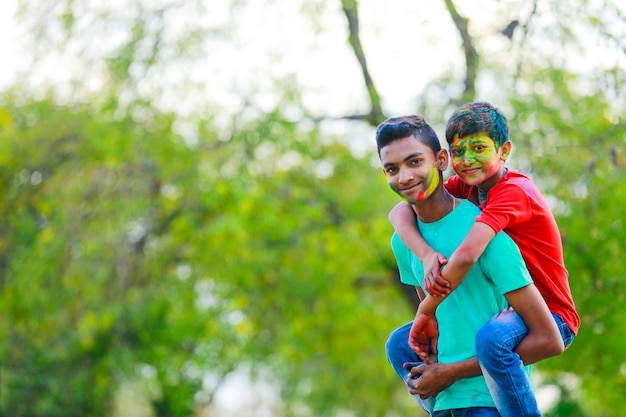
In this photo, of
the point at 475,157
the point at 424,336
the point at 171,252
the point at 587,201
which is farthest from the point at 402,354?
the point at 171,252

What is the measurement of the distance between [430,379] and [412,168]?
0.62m

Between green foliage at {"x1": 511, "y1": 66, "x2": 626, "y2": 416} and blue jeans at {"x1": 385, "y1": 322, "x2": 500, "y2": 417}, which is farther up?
blue jeans at {"x1": 385, "y1": 322, "x2": 500, "y2": 417}

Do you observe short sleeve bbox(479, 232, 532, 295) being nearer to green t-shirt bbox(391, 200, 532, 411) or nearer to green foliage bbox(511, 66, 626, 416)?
green t-shirt bbox(391, 200, 532, 411)

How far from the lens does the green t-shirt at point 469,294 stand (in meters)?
2.56

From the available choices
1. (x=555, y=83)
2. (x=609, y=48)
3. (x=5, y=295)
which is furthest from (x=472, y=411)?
(x=5, y=295)

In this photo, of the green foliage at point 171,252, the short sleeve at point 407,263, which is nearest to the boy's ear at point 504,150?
the short sleeve at point 407,263

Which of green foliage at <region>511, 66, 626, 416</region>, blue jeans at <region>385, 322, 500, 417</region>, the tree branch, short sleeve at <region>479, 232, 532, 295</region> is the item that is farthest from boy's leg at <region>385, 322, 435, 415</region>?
the tree branch

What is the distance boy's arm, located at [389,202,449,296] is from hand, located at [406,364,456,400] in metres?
0.23

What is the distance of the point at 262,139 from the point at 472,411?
24.8 feet

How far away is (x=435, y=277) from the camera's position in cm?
257

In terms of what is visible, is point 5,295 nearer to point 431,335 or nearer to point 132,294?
point 132,294

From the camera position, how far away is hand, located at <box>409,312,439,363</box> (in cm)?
269

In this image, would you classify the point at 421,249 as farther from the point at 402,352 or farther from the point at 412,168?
the point at 402,352

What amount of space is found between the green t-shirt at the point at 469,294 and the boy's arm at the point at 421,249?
5cm
